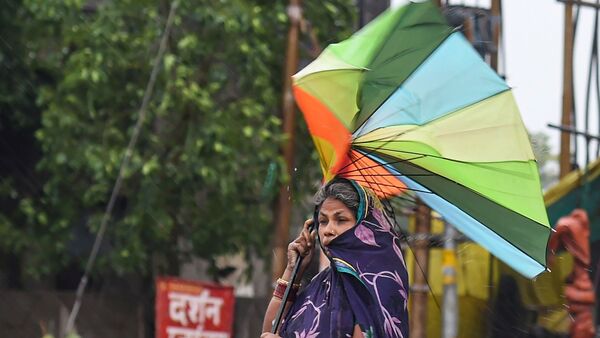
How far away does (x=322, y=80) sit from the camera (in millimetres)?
2889

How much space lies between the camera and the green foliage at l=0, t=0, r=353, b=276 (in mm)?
9289

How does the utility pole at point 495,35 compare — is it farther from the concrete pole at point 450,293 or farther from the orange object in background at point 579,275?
the orange object in background at point 579,275

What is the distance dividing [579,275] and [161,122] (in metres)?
5.23

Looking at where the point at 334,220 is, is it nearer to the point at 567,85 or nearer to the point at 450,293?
the point at 450,293

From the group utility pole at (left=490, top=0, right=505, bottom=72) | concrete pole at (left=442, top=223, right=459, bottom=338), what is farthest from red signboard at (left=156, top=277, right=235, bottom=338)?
utility pole at (left=490, top=0, right=505, bottom=72)

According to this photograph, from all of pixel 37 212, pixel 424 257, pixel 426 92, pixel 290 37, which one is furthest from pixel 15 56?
pixel 426 92

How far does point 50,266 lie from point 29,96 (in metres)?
1.68

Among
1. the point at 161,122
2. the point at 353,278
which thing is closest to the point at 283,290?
the point at 353,278

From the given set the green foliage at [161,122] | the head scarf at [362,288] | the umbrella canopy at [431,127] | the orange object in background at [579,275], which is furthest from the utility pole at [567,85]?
the head scarf at [362,288]

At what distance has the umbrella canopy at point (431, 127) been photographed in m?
2.88

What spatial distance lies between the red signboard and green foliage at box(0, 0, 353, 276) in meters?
0.33

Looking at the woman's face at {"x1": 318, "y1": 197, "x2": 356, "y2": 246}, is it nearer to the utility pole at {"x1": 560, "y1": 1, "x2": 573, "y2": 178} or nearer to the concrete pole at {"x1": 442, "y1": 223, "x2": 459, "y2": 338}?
the concrete pole at {"x1": 442, "y1": 223, "x2": 459, "y2": 338}

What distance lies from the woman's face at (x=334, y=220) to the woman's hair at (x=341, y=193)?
1cm

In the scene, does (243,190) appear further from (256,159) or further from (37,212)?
(37,212)
